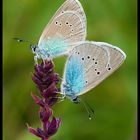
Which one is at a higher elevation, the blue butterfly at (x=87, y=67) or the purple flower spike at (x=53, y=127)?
the blue butterfly at (x=87, y=67)

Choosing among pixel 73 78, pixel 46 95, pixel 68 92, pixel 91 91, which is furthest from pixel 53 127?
pixel 91 91

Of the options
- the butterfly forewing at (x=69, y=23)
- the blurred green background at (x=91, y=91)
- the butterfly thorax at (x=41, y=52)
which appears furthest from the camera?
the blurred green background at (x=91, y=91)

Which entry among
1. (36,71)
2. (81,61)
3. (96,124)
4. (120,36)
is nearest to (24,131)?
(96,124)

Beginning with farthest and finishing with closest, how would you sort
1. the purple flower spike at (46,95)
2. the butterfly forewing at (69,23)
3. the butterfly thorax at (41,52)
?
the butterfly forewing at (69,23) < the butterfly thorax at (41,52) < the purple flower spike at (46,95)

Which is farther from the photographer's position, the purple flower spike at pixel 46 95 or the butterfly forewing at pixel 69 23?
the butterfly forewing at pixel 69 23

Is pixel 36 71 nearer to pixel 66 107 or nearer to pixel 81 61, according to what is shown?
pixel 81 61

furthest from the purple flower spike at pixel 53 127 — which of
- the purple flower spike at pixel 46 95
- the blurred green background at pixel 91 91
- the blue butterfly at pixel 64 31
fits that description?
the blurred green background at pixel 91 91

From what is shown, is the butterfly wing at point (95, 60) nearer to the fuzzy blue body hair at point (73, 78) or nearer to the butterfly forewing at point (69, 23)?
the fuzzy blue body hair at point (73, 78)

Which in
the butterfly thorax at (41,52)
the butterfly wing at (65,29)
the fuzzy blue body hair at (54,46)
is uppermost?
the butterfly wing at (65,29)

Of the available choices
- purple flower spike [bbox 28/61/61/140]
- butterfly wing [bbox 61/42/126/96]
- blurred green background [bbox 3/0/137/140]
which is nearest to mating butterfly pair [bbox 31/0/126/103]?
butterfly wing [bbox 61/42/126/96]
